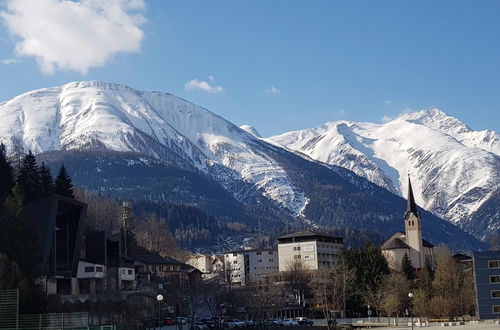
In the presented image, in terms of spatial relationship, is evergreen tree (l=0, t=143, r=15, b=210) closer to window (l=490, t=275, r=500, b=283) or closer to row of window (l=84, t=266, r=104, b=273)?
row of window (l=84, t=266, r=104, b=273)

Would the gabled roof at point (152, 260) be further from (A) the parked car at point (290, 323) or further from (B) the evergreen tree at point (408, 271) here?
(B) the evergreen tree at point (408, 271)

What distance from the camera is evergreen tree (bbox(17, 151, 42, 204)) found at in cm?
10269

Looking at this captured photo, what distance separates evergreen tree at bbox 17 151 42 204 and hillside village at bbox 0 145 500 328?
131 mm

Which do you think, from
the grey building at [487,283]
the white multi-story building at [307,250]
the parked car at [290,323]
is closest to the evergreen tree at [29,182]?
the parked car at [290,323]

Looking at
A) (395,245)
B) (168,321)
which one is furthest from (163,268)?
(395,245)

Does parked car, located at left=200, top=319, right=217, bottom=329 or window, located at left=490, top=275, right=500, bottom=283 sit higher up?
window, located at left=490, top=275, right=500, bottom=283

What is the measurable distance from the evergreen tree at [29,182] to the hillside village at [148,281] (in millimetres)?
131

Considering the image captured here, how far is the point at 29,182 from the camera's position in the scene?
10444cm

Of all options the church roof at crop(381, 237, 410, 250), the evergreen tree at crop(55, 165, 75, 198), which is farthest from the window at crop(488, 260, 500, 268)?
the church roof at crop(381, 237, 410, 250)

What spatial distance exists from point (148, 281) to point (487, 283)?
1957 inches

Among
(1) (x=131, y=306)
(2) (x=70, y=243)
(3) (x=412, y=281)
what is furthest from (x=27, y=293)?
(3) (x=412, y=281)

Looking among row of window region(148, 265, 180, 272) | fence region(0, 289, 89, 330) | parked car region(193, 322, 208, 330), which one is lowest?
parked car region(193, 322, 208, 330)

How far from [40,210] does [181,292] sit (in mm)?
31161

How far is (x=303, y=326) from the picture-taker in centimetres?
10881
